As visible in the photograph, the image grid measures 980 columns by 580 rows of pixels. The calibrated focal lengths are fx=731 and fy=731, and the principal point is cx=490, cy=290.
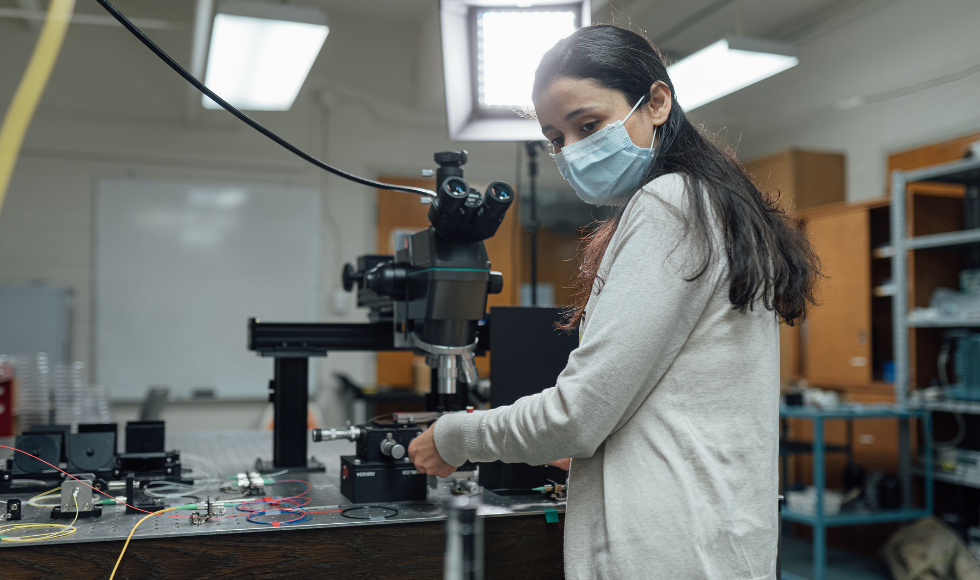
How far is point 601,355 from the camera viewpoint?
2.66 ft

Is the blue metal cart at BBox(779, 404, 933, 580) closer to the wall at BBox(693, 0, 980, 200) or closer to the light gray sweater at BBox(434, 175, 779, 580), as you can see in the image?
the wall at BBox(693, 0, 980, 200)

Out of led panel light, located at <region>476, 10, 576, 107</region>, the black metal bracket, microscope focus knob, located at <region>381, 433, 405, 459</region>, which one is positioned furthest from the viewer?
led panel light, located at <region>476, 10, 576, 107</region>

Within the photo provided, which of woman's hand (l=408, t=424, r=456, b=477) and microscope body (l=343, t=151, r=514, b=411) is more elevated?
microscope body (l=343, t=151, r=514, b=411)

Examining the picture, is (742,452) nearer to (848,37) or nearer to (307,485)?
(307,485)

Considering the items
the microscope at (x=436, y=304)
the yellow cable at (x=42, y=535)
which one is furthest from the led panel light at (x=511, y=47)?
the yellow cable at (x=42, y=535)

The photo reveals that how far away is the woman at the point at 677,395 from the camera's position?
81cm

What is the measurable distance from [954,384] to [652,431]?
3310mm

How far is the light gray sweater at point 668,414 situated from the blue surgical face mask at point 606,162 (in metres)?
0.12

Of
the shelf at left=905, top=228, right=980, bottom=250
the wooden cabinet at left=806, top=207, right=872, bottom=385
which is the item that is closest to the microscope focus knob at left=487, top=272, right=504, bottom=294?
the shelf at left=905, top=228, right=980, bottom=250

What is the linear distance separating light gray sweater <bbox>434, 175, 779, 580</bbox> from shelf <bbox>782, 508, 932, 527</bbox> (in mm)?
2690

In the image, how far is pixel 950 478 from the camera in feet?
10.6

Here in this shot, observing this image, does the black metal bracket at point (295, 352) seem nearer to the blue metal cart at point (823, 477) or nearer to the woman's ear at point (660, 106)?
the woman's ear at point (660, 106)

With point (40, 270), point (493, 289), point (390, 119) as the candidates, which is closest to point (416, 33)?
point (390, 119)

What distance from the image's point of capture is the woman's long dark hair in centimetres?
83
